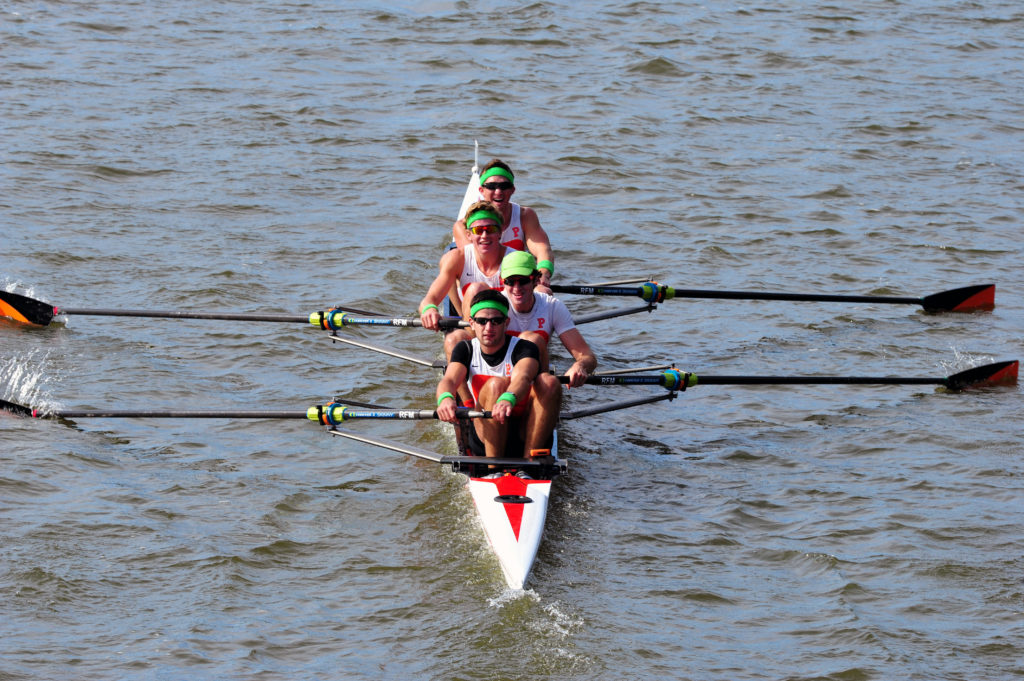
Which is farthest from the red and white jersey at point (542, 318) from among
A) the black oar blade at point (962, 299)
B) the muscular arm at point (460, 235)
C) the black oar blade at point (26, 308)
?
the black oar blade at point (962, 299)

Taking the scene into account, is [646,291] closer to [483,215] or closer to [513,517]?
[483,215]

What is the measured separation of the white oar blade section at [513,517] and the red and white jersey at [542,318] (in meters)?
1.37

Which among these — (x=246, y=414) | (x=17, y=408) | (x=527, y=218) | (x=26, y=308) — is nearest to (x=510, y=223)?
(x=527, y=218)

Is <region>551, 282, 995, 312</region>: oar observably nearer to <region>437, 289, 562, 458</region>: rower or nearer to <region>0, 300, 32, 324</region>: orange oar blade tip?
<region>437, 289, 562, 458</region>: rower

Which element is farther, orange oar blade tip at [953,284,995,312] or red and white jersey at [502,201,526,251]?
orange oar blade tip at [953,284,995,312]

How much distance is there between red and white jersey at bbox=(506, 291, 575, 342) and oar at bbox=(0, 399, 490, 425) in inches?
37.9

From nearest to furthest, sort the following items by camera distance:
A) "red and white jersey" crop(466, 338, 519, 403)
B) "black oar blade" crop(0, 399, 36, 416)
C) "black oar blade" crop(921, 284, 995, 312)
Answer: "red and white jersey" crop(466, 338, 519, 403) < "black oar blade" crop(0, 399, 36, 416) < "black oar blade" crop(921, 284, 995, 312)

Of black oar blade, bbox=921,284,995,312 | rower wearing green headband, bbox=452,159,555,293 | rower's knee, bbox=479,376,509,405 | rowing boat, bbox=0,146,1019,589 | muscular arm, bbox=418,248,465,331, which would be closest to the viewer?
rowing boat, bbox=0,146,1019,589

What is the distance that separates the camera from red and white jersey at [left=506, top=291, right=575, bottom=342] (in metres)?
8.56


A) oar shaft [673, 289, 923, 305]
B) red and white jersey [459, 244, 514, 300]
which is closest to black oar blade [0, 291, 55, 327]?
red and white jersey [459, 244, 514, 300]

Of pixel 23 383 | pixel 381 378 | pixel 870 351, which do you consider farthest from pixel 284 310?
pixel 870 351

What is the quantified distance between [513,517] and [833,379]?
3.77 m

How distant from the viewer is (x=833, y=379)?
9.83 m

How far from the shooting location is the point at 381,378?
414 inches
